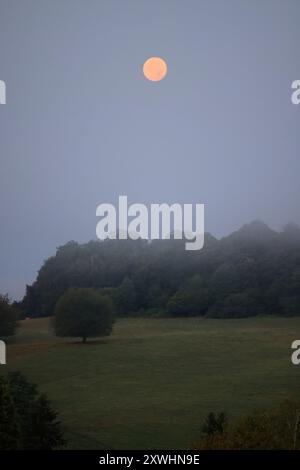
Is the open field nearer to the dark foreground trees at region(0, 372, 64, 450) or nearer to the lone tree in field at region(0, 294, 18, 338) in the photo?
the lone tree in field at region(0, 294, 18, 338)

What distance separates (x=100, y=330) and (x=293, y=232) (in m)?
48.1

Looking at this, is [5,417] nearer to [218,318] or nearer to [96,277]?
[218,318]

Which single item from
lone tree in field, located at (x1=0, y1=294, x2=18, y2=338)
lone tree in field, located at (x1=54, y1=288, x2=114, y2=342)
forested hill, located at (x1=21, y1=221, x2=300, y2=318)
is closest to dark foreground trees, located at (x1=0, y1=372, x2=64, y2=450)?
lone tree in field, located at (x1=54, y1=288, x2=114, y2=342)

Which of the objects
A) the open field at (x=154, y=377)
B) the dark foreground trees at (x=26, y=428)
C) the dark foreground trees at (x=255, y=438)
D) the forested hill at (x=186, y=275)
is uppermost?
the forested hill at (x=186, y=275)

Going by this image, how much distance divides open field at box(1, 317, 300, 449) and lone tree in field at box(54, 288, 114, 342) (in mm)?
1203

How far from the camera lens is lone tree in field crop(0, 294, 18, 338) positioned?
54938mm

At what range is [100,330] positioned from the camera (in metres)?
53.6

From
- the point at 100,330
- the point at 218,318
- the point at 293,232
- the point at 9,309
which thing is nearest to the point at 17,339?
the point at 9,309

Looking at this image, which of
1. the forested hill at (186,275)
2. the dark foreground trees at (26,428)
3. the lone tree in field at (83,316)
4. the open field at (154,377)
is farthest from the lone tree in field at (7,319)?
the dark foreground trees at (26,428)

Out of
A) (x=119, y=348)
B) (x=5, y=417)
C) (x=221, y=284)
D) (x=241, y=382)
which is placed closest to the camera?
(x=5, y=417)

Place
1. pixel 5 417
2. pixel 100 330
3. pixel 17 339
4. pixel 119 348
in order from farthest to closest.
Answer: pixel 17 339
pixel 100 330
pixel 119 348
pixel 5 417

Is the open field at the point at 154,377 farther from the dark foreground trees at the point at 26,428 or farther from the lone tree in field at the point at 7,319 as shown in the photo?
the dark foreground trees at the point at 26,428

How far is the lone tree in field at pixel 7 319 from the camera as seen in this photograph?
2163 inches

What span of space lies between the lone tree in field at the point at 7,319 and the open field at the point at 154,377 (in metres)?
1.59
